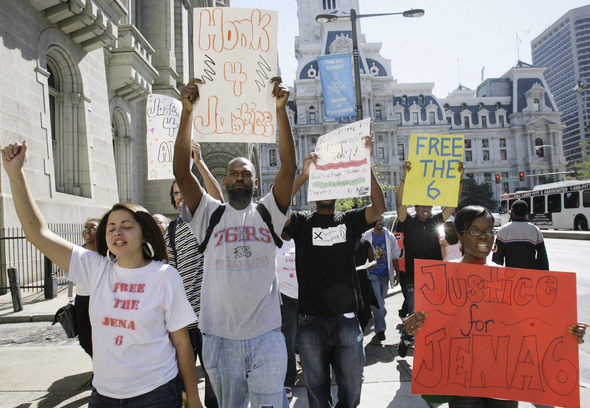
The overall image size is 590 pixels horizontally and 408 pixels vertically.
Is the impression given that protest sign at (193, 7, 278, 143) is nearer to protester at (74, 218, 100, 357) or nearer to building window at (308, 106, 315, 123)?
protester at (74, 218, 100, 357)

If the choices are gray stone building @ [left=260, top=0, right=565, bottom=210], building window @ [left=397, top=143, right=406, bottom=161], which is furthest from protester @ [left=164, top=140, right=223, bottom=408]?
building window @ [left=397, top=143, right=406, bottom=161]

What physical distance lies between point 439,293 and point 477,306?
246mm

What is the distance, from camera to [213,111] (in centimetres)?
326

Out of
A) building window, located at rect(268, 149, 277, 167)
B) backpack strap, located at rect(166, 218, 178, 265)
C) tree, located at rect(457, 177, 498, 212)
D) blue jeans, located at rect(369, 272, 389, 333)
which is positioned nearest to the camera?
backpack strap, located at rect(166, 218, 178, 265)

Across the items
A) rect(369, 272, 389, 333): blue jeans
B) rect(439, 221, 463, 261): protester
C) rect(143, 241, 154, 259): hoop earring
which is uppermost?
rect(143, 241, 154, 259): hoop earring

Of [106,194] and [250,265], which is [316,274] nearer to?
[250,265]

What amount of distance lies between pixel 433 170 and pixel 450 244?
2235 millimetres

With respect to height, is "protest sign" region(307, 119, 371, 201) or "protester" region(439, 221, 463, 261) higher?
"protest sign" region(307, 119, 371, 201)

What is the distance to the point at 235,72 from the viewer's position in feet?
10.8

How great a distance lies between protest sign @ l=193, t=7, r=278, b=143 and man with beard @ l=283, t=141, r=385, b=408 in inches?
28.3

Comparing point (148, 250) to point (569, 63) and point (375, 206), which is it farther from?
point (569, 63)

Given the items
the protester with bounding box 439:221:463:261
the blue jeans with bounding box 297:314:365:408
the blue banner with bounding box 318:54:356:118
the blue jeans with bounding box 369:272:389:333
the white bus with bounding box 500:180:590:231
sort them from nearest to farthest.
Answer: the blue jeans with bounding box 297:314:365:408, the protester with bounding box 439:221:463:261, the blue jeans with bounding box 369:272:389:333, the blue banner with bounding box 318:54:356:118, the white bus with bounding box 500:180:590:231

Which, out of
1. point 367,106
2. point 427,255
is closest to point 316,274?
point 427,255

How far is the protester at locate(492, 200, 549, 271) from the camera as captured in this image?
16.2 feet
